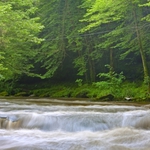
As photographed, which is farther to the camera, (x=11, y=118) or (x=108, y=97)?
(x=108, y=97)

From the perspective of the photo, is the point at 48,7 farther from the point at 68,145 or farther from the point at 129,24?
the point at 68,145

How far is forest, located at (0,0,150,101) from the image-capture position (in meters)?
13.3

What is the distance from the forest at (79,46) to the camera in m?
13.3

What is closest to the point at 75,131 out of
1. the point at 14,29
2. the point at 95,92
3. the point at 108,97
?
the point at 108,97

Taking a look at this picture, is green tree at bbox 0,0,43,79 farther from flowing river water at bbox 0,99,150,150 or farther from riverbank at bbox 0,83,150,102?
flowing river water at bbox 0,99,150,150

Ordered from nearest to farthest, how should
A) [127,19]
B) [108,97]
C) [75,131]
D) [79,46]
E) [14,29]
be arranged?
[75,131] → [14,29] → [108,97] → [127,19] → [79,46]

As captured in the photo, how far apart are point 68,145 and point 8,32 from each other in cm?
892

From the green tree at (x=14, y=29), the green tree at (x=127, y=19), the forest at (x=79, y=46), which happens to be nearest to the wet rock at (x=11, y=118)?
the forest at (x=79, y=46)

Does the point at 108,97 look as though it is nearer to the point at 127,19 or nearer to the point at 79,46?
the point at 127,19

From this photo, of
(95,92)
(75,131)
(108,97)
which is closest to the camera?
(75,131)

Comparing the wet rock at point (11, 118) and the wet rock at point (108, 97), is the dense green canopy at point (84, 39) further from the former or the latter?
the wet rock at point (11, 118)

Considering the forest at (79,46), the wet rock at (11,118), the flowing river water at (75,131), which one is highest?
the forest at (79,46)

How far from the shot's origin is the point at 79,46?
18625mm

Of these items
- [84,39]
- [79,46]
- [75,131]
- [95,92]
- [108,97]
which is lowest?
[75,131]
